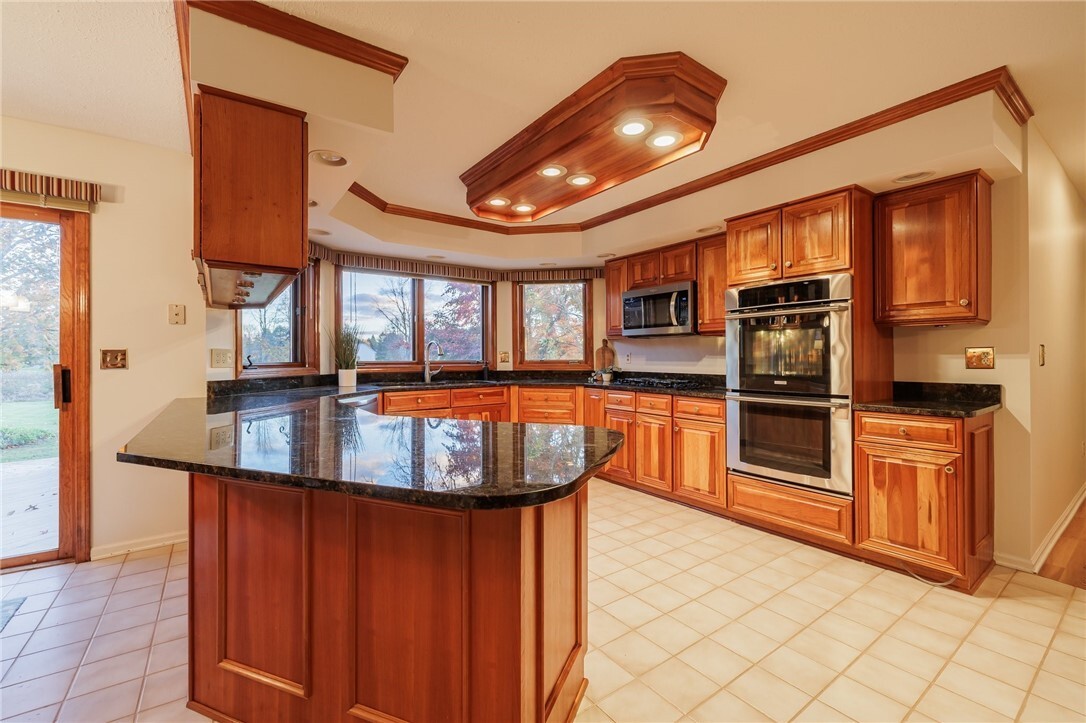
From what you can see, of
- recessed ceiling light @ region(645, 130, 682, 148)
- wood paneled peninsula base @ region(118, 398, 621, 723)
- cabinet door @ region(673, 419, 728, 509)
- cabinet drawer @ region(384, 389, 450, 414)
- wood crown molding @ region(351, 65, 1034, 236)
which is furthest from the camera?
cabinet drawer @ region(384, 389, 450, 414)

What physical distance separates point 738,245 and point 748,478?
1.61 m

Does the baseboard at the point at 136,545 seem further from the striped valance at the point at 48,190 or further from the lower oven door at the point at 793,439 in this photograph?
the lower oven door at the point at 793,439

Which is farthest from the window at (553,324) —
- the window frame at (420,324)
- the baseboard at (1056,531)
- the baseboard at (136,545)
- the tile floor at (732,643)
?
the baseboard at (1056,531)

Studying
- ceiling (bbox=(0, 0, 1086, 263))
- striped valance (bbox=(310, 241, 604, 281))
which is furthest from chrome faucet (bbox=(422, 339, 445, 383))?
ceiling (bbox=(0, 0, 1086, 263))

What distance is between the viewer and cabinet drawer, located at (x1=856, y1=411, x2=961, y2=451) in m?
2.32

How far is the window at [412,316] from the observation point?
4.60 meters

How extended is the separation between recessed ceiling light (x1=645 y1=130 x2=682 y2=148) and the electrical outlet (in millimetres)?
2894

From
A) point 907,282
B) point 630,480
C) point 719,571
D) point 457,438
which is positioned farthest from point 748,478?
point 457,438

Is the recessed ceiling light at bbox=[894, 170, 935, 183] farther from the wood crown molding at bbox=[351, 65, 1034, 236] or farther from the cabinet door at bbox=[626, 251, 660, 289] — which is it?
the cabinet door at bbox=[626, 251, 660, 289]

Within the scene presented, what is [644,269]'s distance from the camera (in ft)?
14.2

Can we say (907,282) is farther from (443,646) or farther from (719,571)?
(443,646)

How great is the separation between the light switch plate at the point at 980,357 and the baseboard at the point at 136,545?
4801 mm

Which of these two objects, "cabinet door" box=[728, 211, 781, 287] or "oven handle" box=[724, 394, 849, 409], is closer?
"oven handle" box=[724, 394, 849, 409]

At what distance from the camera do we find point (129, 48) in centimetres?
188
